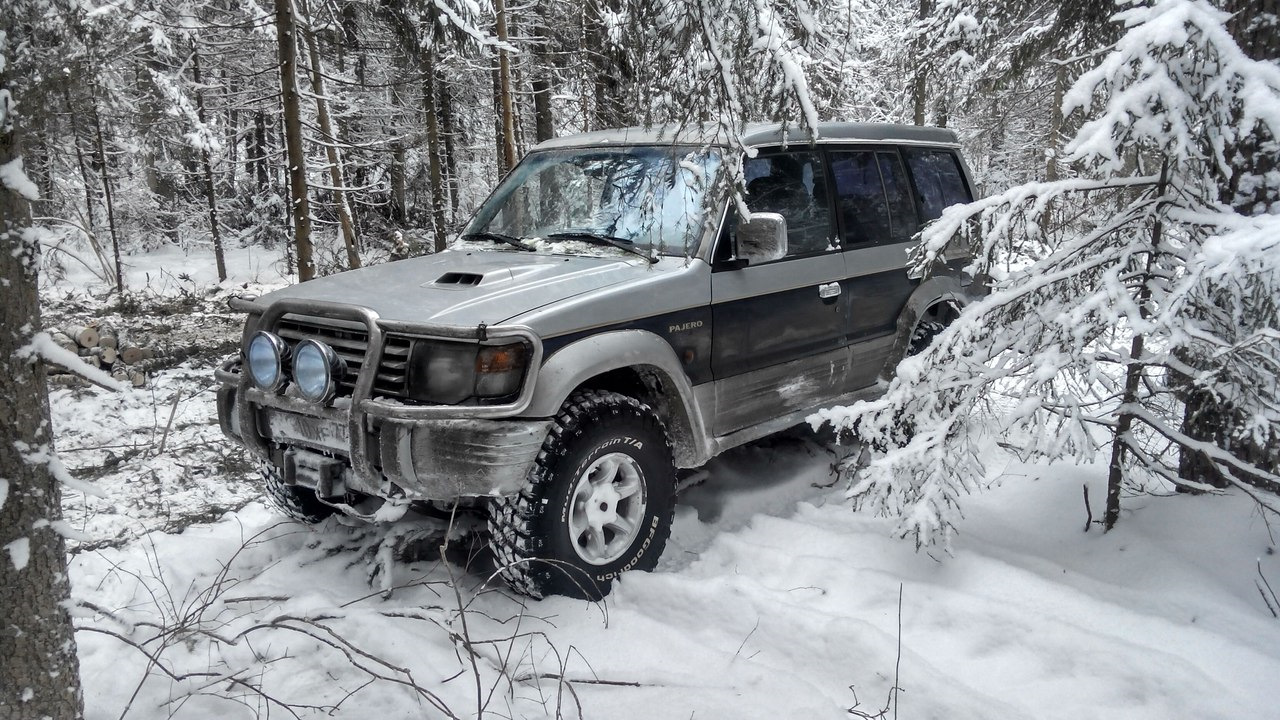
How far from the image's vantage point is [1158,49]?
9.35 feet

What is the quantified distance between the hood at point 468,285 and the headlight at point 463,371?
0.12 meters

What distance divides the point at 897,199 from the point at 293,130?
6.40 m

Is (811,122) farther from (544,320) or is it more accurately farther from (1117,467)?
(1117,467)

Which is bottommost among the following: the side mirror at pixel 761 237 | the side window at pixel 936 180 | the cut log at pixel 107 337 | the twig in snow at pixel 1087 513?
the twig in snow at pixel 1087 513

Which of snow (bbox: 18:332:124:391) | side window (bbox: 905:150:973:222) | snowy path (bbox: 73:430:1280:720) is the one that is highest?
side window (bbox: 905:150:973:222)

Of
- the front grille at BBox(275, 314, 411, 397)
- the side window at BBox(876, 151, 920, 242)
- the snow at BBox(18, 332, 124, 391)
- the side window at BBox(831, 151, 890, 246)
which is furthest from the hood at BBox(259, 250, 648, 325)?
the side window at BBox(876, 151, 920, 242)

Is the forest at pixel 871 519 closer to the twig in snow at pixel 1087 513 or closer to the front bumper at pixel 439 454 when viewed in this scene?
the twig in snow at pixel 1087 513

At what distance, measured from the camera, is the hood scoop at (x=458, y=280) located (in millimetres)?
3674

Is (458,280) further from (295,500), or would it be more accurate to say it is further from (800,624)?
(800,624)

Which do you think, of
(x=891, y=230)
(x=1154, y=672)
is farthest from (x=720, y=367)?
(x=1154, y=672)

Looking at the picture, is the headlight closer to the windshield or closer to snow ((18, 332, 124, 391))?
the windshield

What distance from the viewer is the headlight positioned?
318 cm

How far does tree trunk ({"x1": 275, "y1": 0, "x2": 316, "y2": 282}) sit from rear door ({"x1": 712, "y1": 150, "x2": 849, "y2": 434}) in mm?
5388

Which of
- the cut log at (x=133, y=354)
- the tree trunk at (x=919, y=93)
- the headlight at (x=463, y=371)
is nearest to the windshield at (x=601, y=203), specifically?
the headlight at (x=463, y=371)
